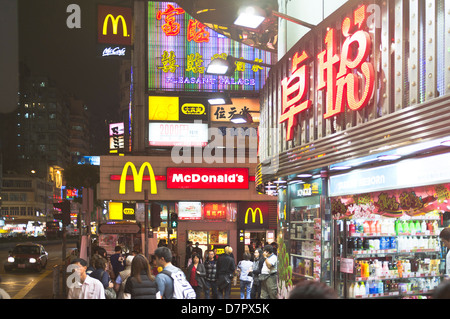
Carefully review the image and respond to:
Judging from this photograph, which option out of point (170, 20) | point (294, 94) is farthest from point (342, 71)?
point (170, 20)

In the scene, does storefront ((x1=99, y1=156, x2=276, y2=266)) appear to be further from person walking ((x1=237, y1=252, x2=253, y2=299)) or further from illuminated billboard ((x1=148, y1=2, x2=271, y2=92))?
person walking ((x1=237, y1=252, x2=253, y2=299))

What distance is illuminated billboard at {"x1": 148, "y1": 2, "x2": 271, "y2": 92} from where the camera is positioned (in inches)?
1172

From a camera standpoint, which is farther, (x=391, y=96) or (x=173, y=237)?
(x=173, y=237)

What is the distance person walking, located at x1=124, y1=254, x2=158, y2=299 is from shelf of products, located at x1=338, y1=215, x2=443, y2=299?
4.05m

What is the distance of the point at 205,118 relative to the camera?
29.5 m

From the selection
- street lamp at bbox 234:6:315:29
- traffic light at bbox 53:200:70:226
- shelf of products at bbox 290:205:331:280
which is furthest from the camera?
traffic light at bbox 53:200:70:226

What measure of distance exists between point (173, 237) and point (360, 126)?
74.0ft

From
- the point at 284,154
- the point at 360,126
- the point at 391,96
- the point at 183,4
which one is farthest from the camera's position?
the point at 183,4

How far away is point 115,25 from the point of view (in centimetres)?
2909

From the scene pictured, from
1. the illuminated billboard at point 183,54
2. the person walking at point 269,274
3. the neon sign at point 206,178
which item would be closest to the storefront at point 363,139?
the person walking at point 269,274

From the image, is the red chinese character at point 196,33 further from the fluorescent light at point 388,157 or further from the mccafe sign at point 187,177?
the fluorescent light at point 388,157

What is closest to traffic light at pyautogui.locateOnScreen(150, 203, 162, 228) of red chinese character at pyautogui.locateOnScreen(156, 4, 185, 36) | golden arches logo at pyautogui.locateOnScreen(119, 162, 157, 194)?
golden arches logo at pyautogui.locateOnScreen(119, 162, 157, 194)
